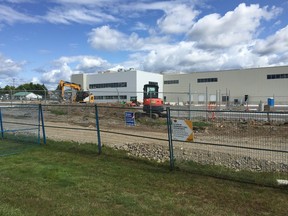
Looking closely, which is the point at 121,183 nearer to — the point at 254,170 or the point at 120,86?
the point at 254,170

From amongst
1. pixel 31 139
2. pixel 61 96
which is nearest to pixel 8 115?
pixel 31 139

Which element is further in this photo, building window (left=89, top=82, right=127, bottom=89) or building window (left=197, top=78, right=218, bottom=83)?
building window (left=89, top=82, right=127, bottom=89)

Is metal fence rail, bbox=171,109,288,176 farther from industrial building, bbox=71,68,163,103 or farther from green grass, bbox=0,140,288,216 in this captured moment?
industrial building, bbox=71,68,163,103

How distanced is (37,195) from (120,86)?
237 ft

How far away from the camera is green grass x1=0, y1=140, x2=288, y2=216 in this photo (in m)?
5.30

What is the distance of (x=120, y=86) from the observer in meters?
77.8

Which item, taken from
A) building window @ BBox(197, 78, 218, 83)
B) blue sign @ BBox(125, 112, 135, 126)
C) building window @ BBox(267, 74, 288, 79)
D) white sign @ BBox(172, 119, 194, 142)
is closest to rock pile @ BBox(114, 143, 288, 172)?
blue sign @ BBox(125, 112, 135, 126)

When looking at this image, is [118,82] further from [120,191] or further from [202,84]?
[120,191]

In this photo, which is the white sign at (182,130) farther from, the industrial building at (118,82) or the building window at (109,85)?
the building window at (109,85)

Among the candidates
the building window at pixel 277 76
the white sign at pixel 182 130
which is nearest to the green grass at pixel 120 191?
the white sign at pixel 182 130

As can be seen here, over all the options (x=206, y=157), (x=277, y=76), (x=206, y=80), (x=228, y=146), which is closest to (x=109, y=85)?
(x=206, y=80)

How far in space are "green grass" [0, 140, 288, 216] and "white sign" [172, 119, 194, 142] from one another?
3.02 ft

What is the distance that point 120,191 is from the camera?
20.6 ft

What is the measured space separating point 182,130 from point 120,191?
268 cm
